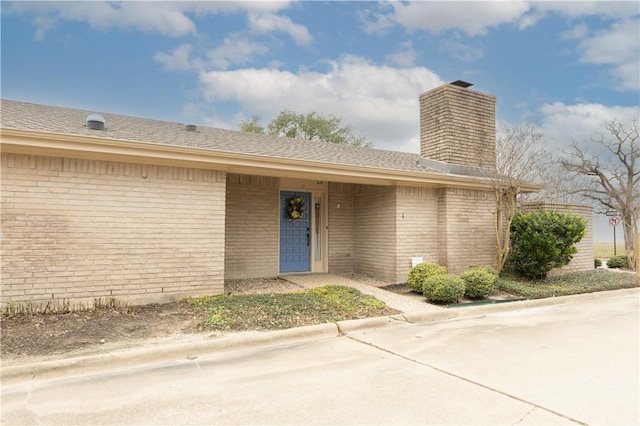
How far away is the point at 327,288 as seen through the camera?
813 cm

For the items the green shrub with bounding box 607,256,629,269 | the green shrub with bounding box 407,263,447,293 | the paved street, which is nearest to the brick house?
the green shrub with bounding box 407,263,447,293

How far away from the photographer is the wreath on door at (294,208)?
1074cm

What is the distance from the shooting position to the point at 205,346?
4875 mm

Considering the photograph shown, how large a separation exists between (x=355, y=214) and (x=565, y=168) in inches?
681

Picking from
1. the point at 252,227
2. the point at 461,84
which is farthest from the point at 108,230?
the point at 461,84

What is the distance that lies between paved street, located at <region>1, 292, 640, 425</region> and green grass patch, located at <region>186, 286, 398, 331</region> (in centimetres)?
71

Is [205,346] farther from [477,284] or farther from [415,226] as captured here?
[415,226]

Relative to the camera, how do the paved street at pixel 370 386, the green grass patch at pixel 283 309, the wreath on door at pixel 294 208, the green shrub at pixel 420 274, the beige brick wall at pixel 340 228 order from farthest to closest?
1. the beige brick wall at pixel 340 228
2. the wreath on door at pixel 294 208
3. the green shrub at pixel 420 274
4. the green grass patch at pixel 283 309
5. the paved street at pixel 370 386

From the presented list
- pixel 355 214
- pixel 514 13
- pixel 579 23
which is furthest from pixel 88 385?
pixel 579 23

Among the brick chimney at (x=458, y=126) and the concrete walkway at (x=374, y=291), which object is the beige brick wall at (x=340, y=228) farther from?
the brick chimney at (x=458, y=126)

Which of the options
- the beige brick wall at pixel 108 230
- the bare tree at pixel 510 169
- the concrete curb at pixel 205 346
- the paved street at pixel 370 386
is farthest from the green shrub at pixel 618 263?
the beige brick wall at pixel 108 230

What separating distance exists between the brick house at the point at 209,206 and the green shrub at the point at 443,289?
5.82ft

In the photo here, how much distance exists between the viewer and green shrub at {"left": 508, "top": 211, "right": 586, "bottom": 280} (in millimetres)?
9680

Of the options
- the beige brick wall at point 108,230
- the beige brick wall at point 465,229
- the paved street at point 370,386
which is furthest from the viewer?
the beige brick wall at point 465,229
